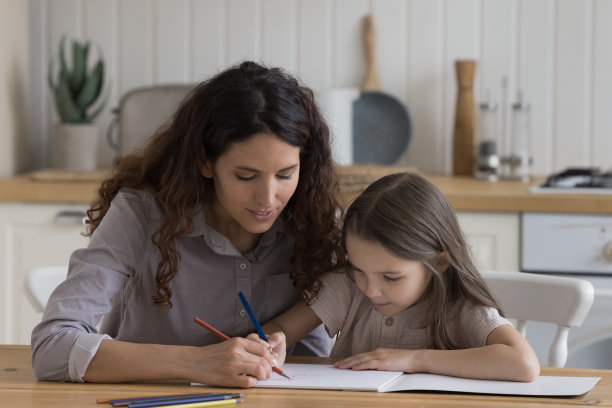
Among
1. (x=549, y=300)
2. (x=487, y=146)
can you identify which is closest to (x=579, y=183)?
(x=487, y=146)

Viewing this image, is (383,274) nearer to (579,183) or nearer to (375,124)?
(579,183)

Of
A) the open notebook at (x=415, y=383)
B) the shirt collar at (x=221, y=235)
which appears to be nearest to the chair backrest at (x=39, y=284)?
the shirt collar at (x=221, y=235)

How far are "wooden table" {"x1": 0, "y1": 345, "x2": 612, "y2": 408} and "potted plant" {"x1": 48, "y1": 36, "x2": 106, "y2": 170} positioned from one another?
1.67m

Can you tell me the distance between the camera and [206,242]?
58.4 inches

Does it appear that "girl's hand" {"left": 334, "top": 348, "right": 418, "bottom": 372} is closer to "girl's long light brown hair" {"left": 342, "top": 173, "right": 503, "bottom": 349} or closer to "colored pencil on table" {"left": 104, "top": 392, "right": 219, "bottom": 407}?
"girl's long light brown hair" {"left": 342, "top": 173, "right": 503, "bottom": 349}

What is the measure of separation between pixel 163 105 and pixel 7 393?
70.8 inches

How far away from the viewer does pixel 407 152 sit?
2.97m

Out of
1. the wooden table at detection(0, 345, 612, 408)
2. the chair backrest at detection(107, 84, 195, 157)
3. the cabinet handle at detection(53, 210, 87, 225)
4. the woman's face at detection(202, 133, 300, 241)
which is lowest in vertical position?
the wooden table at detection(0, 345, 612, 408)

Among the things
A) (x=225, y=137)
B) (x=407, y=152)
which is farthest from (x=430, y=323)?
(x=407, y=152)

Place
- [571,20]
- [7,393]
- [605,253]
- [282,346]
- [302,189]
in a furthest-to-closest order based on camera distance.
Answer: [571,20] < [605,253] < [302,189] < [282,346] < [7,393]

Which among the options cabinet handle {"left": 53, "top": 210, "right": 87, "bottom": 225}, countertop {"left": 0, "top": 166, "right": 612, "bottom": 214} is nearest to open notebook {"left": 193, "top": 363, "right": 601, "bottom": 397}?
countertop {"left": 0, "top": 166, "right": 612, "bottom": 214}

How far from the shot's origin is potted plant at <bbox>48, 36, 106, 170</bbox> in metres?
2.81

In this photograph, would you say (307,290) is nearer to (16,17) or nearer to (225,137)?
(225,137)

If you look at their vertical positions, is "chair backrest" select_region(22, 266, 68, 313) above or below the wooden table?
above
